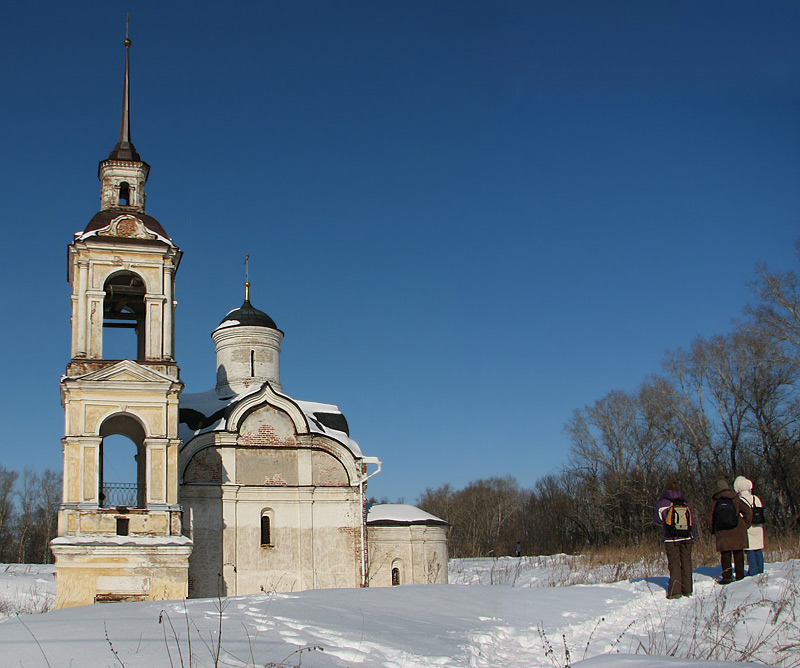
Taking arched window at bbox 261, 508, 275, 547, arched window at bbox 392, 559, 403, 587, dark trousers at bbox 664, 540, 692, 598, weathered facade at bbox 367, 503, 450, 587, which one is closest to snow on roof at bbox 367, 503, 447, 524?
weathered facade at bbox 367, 503, 450, 587

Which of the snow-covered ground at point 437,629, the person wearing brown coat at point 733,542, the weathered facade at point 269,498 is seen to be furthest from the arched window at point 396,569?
the person wearing brown coat at point 733,542

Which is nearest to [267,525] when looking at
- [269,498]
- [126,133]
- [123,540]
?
[269,498]

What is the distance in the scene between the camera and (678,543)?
8.73 meters

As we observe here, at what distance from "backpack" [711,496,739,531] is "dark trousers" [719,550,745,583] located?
272mm

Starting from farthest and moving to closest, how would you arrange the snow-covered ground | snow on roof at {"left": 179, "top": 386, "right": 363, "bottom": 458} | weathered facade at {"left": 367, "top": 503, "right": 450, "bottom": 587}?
1. weathered facade at {"left": 367, "top": 503, "right": 450, "bottom": 587}
2. snow on roof at {"left": 179, "top": 386, "right": 363, "bottom": 458}
3. the snow-covered ground

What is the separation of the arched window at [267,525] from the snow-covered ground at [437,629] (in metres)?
11.1

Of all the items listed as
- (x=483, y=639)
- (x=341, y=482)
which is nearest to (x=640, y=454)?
(x=341, y=482)

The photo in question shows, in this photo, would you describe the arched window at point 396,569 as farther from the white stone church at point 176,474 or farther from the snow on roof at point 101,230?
the snow on roof at point 101,230

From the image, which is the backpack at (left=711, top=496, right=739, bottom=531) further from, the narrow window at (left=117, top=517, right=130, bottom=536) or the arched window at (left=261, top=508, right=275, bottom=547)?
the arched window at (left=261, top=508, right=275, bottom=547)

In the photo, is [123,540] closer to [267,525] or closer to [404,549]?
[267,525]

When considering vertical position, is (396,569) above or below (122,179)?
below

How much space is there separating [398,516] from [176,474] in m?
6.12

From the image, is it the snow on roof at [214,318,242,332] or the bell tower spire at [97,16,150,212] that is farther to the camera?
the snow on roof at [214,318,242,332]

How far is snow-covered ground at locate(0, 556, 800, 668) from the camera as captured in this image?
5207 millimetres
